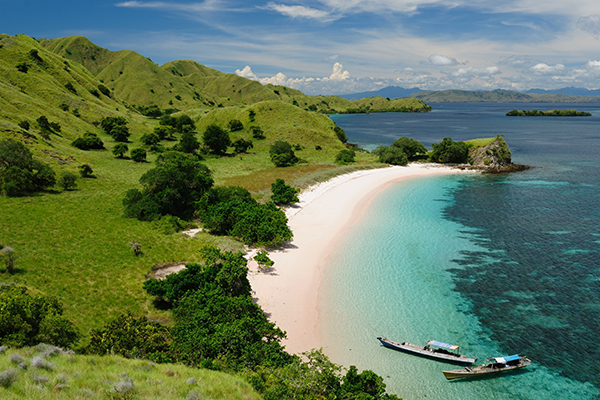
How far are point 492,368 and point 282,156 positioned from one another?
2522 inches

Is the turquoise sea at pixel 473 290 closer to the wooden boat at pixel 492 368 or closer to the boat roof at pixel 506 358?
the wooden boat at pixel 492 368

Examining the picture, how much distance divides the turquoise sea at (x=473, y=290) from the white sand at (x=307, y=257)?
4.35ft

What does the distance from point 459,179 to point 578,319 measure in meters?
51.4

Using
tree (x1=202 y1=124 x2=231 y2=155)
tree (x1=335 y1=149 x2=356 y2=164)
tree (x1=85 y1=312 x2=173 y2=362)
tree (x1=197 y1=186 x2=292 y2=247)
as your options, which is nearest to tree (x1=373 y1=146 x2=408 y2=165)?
tree (x1=335 y1=149 x2=356 y2=164)

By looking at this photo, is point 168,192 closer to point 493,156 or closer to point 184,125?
point 184,125

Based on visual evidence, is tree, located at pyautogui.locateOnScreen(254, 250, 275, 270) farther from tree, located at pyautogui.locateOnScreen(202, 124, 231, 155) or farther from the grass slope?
tree, located at pyautogui.locateOnScreen(202, 124, 231, 155)

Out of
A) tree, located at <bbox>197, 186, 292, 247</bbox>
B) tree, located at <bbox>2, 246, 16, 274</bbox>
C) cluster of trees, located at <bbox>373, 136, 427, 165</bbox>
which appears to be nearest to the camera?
tree, located at <bbox>2, 246, 16, 274</bbox>

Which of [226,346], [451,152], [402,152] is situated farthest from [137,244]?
[451,152]

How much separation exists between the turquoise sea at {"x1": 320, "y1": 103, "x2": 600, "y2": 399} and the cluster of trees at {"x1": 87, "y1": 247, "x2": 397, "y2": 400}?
4.77 meters

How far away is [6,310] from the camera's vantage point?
595 inches

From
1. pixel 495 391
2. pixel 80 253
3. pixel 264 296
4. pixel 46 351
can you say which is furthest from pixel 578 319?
pixel 80 253

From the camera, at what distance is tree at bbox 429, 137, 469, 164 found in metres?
85.6

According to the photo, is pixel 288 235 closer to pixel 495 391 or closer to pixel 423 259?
pixel 423 259

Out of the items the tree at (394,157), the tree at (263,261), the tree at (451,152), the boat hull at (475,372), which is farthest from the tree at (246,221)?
the tree at (451,152)
